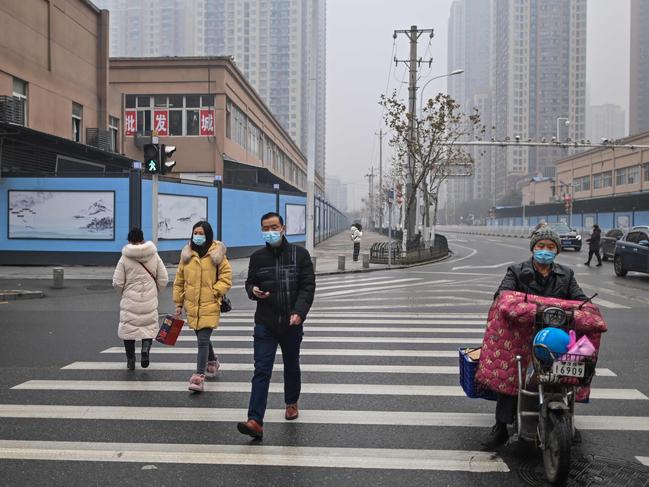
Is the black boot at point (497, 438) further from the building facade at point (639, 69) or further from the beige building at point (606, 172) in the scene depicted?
the building facade at point (639, 69)

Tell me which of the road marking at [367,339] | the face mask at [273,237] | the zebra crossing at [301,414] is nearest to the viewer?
the zebra crossing at [301,414]

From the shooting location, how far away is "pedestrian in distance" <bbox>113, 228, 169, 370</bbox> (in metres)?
7.08

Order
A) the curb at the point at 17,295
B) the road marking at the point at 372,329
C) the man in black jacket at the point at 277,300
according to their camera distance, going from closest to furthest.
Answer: the man in black jacket at the point at 277,300 → the road marking at the point at 372,329 → the curb at the point at 17,295

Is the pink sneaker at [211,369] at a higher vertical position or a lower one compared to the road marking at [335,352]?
higher

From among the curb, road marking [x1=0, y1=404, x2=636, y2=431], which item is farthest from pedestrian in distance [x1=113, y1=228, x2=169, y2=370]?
the curb

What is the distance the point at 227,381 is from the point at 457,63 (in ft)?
415

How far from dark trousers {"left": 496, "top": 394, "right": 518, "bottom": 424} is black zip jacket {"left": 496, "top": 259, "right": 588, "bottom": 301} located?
32.4 inches

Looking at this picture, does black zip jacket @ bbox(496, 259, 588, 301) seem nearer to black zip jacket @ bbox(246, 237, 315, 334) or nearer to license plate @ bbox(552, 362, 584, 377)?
license plate @ bbox(552, 362, 584, 377)

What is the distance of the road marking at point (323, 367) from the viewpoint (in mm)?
7105

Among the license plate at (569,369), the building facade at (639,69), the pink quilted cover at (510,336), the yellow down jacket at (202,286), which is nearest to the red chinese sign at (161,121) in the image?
the yellow down jacket at (202,286)

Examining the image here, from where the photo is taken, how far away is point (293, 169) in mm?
74438

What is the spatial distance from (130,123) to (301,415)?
114 ft

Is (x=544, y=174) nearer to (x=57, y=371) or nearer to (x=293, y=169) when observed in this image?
(x=293, y=169)

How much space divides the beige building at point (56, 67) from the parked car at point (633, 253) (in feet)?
75.9
